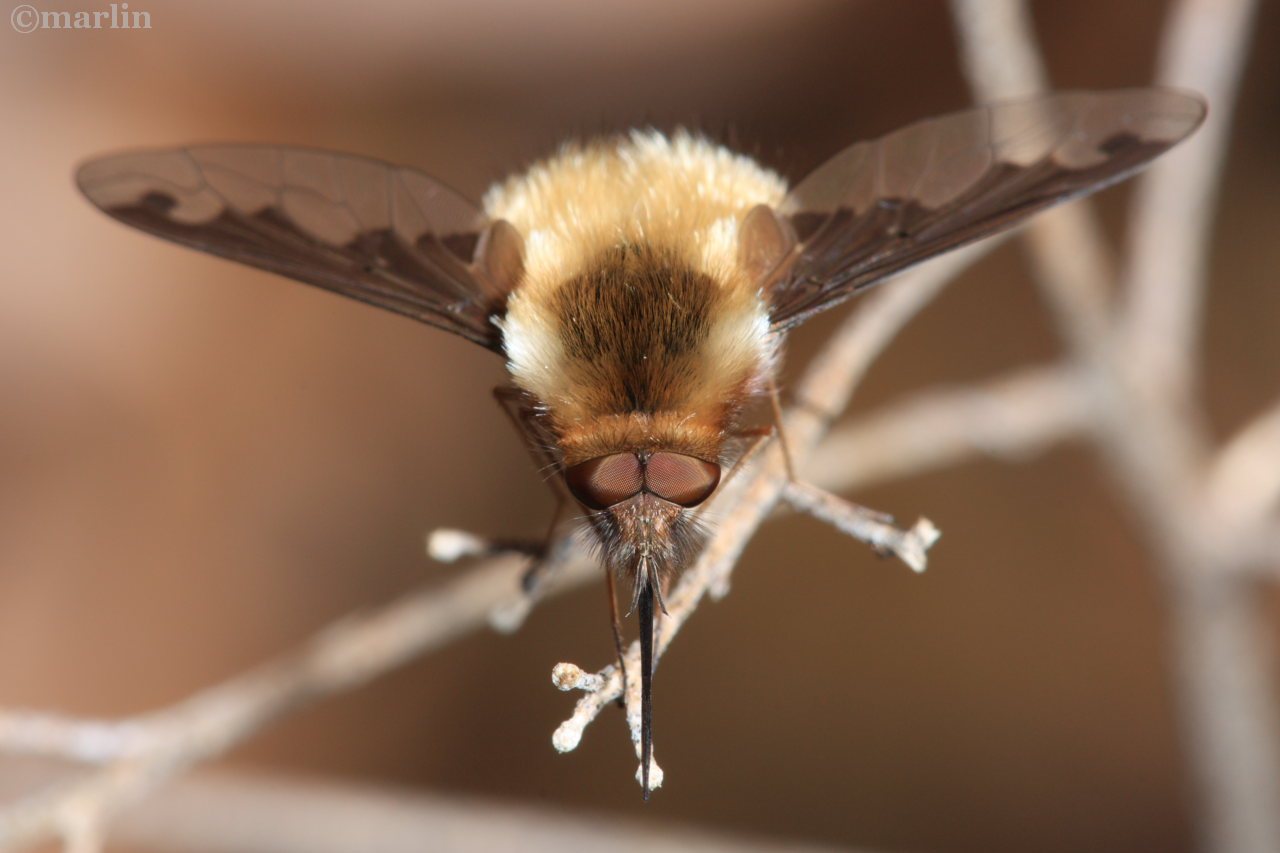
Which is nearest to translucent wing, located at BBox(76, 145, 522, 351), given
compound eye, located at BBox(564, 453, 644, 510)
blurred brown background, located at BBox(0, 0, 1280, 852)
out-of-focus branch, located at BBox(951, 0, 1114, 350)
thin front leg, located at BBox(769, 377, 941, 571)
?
compound eye, located at BBox(564, 453, 644, 510)

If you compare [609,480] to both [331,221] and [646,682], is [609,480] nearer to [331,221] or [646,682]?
[646,682]

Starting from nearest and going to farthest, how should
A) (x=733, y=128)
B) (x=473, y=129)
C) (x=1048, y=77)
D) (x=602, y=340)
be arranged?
(x=602, y=340), (x=733, y=128), (x=1048, y=77), (x=473, y=129)

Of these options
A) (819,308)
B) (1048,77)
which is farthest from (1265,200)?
(819,308)

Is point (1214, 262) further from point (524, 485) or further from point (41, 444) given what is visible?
point (41, 444)

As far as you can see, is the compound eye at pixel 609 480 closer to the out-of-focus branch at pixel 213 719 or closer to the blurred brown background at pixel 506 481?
the out-of-focus branch at pixel 213 719

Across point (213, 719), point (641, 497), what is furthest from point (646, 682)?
point (213, 719)

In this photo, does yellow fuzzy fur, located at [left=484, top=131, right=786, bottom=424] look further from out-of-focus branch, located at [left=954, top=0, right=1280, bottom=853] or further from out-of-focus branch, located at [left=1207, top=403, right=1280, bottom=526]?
out-of-focus branch, located at [left=1207, top=403, right=1280, bottom=526]

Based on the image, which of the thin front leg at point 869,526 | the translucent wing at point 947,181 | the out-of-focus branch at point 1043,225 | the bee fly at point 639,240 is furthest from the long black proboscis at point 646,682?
the out-of-focus branch at point 1043,225
